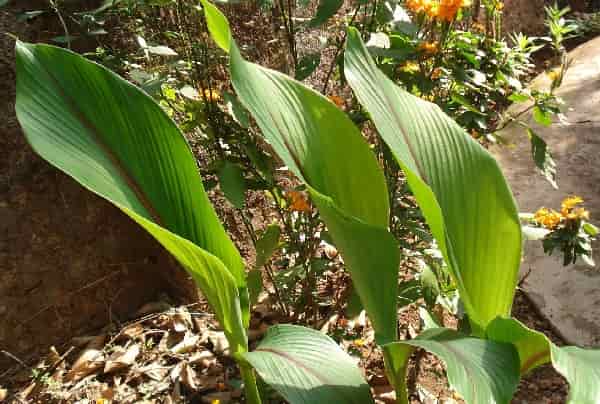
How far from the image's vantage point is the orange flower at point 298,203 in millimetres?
1151

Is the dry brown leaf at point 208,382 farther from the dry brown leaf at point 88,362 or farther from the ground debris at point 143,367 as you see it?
the dry brown leaf at point 88,362

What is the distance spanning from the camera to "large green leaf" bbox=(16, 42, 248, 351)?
2.32 feet

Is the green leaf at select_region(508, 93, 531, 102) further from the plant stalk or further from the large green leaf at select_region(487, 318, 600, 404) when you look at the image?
the plant stalk

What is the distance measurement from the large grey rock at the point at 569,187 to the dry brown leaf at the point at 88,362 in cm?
129

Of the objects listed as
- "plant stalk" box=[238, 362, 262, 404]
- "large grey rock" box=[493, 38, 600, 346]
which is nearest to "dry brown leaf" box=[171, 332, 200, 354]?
"plant stalk" box=[238, 362, 262, 404]

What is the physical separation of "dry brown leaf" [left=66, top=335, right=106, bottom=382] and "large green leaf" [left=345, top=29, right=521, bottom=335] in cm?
103

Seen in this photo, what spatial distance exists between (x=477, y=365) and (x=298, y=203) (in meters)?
0.57

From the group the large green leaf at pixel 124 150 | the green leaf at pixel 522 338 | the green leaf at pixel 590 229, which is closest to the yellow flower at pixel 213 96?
the large green leaf at pixel 124 150

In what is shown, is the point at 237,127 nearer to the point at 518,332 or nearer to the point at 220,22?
the point at 220,22

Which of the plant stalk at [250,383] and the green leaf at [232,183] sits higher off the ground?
the green leaf at [232,183]

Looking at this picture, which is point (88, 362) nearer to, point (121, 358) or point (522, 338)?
point (121, 358)

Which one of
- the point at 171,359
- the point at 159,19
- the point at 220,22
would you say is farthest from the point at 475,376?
the point at 159,19

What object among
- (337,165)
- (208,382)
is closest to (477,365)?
(337,165)

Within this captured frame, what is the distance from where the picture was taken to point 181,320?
152 cm
